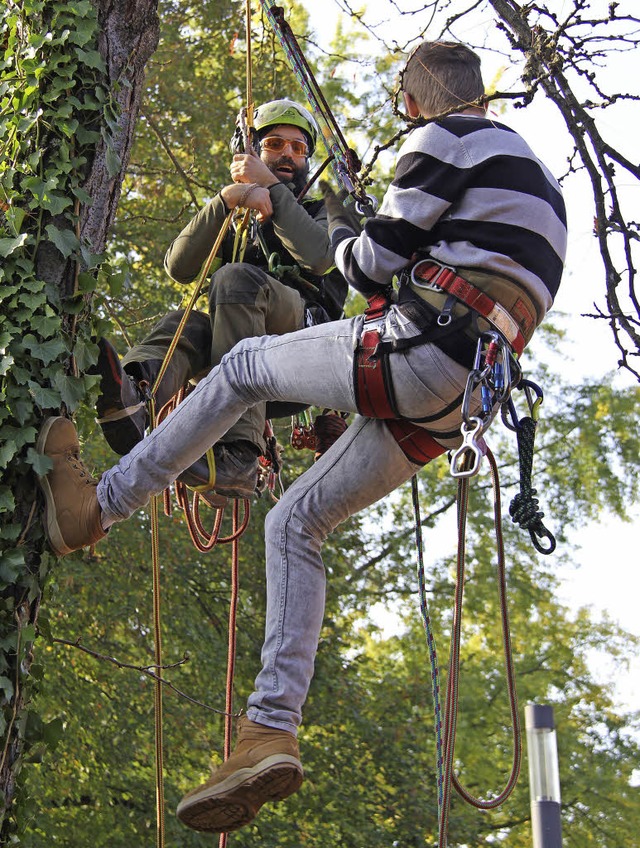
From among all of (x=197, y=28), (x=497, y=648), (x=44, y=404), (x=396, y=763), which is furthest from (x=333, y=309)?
(x=497, y=648)

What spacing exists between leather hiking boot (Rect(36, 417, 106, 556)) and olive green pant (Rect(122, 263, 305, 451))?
71 cm

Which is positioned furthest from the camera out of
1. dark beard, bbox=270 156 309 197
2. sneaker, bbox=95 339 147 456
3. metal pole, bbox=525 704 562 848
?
metal pole, bbox=525 704 562 848

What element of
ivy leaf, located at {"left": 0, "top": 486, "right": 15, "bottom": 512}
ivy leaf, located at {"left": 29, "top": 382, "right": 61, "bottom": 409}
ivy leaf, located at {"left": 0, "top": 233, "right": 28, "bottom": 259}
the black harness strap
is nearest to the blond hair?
the black harness strap

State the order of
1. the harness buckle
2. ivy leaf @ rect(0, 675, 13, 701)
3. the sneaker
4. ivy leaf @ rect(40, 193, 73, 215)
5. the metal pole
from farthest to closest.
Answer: the metal pole
the sneaker
ivy leaf @ rect(40, 193, 73, 215)
ivy leaf @ rect(0, 675, 13, 701)
the harness buckle

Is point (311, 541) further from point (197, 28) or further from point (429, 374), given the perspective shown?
point (197, 28)

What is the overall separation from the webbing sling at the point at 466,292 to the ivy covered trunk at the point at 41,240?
1.01 meters

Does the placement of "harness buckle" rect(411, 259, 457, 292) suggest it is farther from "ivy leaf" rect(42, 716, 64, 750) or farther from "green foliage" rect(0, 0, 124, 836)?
"ivy leaf" rect(42, 716, 64, 750)

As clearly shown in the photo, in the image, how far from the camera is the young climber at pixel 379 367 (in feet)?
10.2

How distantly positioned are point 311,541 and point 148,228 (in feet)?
26.5

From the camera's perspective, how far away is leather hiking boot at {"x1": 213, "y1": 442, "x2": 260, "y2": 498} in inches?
168

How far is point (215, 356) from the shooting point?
14.1ft

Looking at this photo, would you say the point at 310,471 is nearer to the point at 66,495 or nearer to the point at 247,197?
the point at 66,495

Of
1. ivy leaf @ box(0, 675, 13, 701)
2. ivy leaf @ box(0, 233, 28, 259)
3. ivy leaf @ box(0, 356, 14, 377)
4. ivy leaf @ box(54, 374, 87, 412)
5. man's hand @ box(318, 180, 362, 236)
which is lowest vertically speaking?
ivy leaf @ box(0, 675, 13, 701)

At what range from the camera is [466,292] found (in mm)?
3135
